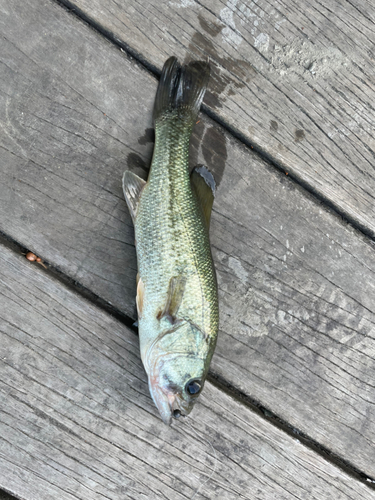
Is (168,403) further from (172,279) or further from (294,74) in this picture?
(294,74)

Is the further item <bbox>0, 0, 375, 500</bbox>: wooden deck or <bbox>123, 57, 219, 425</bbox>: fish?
<bbox>0, 0, 375, 500</bbox>: wooden deck

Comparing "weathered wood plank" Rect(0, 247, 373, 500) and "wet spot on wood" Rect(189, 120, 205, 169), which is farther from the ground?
"wet spot on wood" Rect(189, 120, 205, 169)

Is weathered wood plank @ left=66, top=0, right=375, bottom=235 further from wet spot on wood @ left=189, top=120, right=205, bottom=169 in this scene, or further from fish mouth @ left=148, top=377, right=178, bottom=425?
fish mouth @ left=148, top=377, right=178, bottom=425

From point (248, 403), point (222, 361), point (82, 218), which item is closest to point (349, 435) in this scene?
point (248, 403)

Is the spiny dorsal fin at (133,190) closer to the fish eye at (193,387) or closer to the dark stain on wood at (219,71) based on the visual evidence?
the dark stain on wood at (219,71)

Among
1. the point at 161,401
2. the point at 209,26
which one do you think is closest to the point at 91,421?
the point at 161,401

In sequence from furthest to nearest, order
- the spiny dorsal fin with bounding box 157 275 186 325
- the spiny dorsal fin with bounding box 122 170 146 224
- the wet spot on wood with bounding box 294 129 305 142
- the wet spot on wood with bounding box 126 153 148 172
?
the wet spot on wood with bounding box 294 129 305 142 < the wet spot on wood with bounding box 126 153 148 172 < the spiny dorsal fin with bounding box 122 170 146 224 < the spiny dorsal fin with bounding box 157 275 186 325

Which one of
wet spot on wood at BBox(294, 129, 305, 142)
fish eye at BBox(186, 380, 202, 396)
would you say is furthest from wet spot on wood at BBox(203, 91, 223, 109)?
fish eye at BBox(186, 380, 202, 396)
